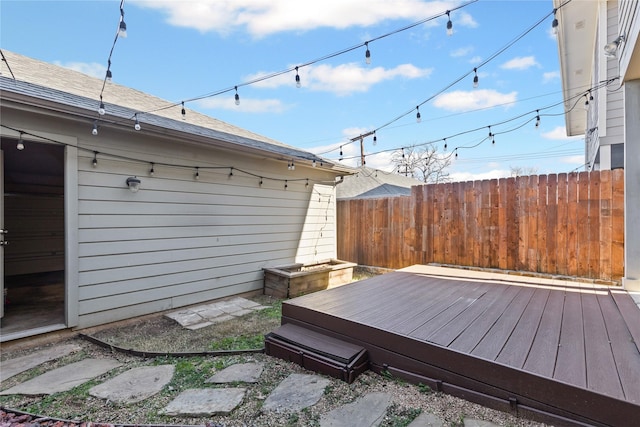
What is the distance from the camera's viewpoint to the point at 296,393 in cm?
205

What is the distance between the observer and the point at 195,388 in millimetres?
2156

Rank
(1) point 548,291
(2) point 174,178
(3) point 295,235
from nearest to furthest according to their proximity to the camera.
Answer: (1) point 548,291, (2) point 174,178, (3) point 295,235

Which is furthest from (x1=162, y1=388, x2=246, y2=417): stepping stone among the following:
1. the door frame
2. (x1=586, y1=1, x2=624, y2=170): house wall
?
(x1=586, y1=1, x2=624, y2=170): house wall

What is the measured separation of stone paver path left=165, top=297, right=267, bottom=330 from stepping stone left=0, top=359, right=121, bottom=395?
929 millimetres

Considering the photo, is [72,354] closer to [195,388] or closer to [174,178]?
[195,388]

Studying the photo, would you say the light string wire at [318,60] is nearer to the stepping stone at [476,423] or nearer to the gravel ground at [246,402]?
the gravel ground at [246,402]

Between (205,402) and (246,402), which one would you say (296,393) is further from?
(205,402)

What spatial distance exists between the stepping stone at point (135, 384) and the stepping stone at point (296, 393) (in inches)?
32.8

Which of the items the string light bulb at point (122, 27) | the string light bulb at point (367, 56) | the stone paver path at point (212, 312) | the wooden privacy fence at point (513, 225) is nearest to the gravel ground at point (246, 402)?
the stone paver path at point (212, 312)

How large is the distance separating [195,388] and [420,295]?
225 centimetres

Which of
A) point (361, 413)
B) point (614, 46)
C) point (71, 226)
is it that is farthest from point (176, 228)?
point (614, 46)

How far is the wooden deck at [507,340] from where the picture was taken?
5.35ft

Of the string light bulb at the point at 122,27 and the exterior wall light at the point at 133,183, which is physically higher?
the string light bulb at the point at 122,27

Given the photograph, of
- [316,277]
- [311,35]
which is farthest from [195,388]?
[311,35]
